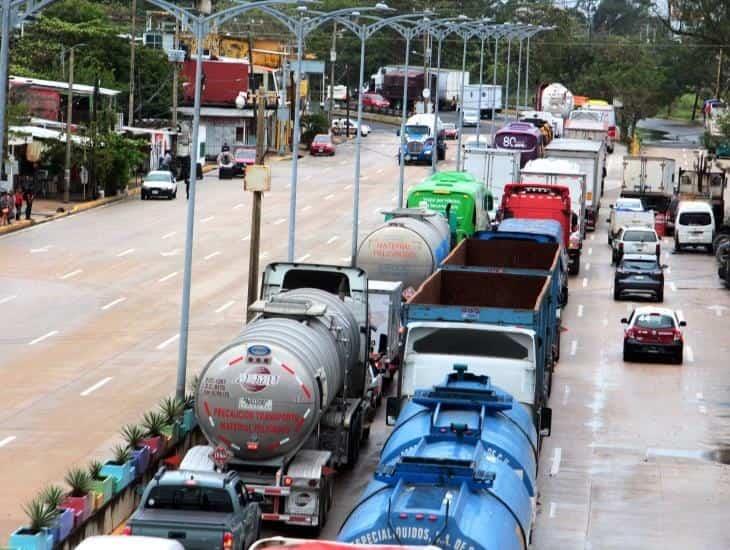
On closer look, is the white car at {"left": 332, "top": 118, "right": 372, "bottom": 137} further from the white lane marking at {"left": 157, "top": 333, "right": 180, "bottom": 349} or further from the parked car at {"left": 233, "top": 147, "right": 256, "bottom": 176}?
the white lane marking at {"left": 157, "top": 333, "right": 180, "bottom": 349}

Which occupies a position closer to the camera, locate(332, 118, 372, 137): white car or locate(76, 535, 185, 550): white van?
locate(76, 535, 185, 550): white van

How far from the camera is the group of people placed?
61.2 m

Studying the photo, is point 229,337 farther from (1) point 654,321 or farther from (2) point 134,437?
(2) point 134,437

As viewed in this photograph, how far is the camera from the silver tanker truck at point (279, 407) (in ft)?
77.1

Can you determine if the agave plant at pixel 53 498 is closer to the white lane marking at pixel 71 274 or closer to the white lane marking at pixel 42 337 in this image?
the white lane marking at pixel 42 337

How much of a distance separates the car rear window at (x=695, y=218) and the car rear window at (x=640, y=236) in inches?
266

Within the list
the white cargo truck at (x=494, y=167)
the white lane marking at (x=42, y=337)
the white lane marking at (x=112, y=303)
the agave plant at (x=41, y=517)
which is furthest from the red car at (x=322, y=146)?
the agave plant at (x=41, y=517)

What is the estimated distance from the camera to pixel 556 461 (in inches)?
1171

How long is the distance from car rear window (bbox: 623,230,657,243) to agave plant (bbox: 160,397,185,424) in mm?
32204

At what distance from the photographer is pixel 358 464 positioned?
29094 millimetres

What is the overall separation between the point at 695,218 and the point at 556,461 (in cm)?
3694

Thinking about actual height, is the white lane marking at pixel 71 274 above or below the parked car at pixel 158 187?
below

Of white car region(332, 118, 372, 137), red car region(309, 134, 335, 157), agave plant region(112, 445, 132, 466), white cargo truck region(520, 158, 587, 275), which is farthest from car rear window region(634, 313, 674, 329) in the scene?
white car region(332, 118, 372, 137)

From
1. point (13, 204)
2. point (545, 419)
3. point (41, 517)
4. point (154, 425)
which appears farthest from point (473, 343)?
point (13, 204)
